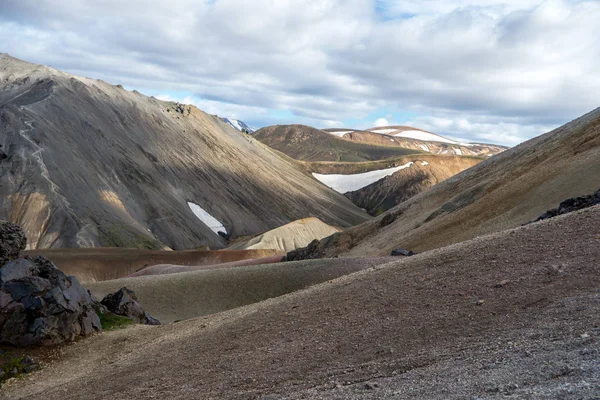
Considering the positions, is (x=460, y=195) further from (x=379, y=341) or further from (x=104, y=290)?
Result: (x=379, y=341)

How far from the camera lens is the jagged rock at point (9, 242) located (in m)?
21.9

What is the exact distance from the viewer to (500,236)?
18.3m

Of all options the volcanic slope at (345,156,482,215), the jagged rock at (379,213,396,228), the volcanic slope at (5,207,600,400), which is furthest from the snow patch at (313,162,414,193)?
the volcanic slope at (5,207,600,400)

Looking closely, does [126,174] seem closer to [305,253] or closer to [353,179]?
[305,253]

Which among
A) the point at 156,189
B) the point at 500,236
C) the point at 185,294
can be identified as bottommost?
the point at 185,294

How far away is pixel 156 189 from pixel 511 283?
3585 inches

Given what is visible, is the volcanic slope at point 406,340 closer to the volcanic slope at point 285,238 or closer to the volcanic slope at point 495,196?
the volcanic slope at point 495,196

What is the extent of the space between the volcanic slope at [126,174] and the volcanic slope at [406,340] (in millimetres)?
59906

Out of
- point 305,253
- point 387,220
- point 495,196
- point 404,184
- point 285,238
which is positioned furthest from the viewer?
point 404,184

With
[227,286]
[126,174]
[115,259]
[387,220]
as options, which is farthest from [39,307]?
[126,174]

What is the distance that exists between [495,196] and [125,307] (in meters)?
22.8

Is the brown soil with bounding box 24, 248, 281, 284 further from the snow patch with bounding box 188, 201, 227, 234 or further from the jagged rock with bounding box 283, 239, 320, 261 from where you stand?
the snow patch with bounding box 188, 201, 227, 234

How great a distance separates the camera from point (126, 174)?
99000 millimetres

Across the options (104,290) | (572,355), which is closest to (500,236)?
(572,355)
